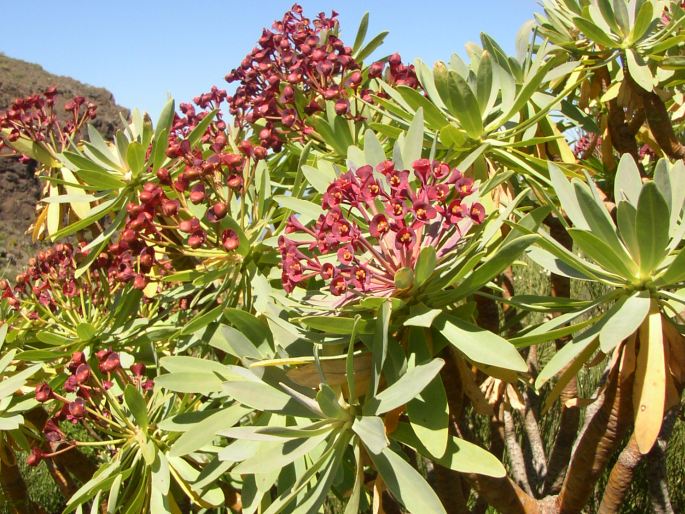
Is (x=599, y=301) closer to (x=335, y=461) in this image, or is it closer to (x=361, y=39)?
(x=335, y=461)

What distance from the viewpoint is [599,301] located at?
3.84 feet

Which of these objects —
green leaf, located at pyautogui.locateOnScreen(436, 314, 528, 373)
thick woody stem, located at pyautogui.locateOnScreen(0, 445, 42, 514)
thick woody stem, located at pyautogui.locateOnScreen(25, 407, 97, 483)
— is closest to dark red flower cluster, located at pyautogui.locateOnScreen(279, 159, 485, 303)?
green leaf, located at pyautogui.locateOnScreen(436, 314, 528, 373)

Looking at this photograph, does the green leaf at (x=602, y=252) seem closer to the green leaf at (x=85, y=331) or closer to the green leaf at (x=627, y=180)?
the green leaf at (x=627, y=180)

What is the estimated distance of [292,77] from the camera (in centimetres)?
196

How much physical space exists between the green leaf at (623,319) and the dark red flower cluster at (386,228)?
272 mm

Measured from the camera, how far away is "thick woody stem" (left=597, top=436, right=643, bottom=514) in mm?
1521

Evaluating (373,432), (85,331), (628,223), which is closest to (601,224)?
(628,223)

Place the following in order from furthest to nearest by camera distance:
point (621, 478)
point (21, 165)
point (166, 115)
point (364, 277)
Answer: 1. point (21, 165)
2. point (166, 115)
3. point (621, 478)
4. point (364, 277)

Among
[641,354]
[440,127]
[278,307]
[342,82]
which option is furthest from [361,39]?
[641,354]

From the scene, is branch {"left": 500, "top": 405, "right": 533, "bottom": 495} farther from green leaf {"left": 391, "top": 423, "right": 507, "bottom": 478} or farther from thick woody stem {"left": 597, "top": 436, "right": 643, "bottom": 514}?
green leaf {"left": 391, "top": 423, "right": 507, "bottom": 478}

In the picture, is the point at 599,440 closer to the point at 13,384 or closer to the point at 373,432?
the point at 373,432

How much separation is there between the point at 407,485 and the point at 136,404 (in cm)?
85

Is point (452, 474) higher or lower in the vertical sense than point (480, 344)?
lower

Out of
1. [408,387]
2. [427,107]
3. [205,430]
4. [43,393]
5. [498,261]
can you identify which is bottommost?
[43,393]
